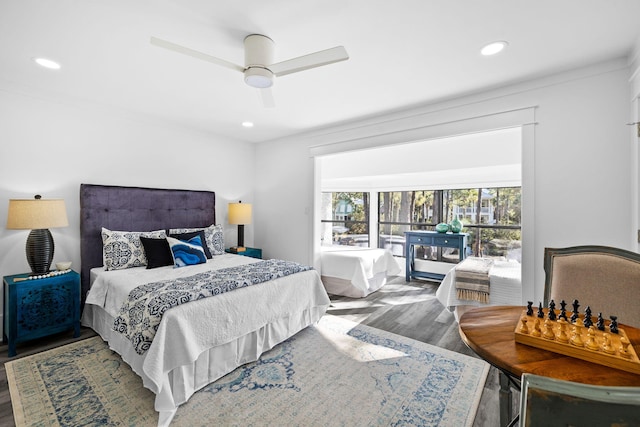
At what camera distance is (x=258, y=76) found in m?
1.98

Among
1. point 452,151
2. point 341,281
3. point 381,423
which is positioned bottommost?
point 381,423

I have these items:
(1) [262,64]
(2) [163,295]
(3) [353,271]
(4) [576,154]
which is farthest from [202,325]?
(4) [576,154]

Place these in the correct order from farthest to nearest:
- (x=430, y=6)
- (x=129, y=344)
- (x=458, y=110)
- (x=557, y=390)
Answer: (x=458, y=110) → (x=129, y=344) → (x=430, y=6) → (x=557, y=390)

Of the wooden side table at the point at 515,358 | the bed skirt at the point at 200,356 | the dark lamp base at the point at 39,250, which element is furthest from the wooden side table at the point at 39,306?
the wooden side table at the point at 515,358

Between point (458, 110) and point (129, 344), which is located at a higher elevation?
point (458, 110)

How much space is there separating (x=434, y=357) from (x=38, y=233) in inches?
150

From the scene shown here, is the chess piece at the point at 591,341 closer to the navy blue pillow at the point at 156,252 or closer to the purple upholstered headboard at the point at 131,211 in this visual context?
the navy blue pillow at the point at 156,252

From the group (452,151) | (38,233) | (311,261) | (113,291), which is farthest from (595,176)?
(38,233)

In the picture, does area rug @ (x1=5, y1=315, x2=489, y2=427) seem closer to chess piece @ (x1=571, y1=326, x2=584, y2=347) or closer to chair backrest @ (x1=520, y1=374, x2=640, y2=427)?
chess piece @ (x1=571, y1=326, x2=584, y2=347)

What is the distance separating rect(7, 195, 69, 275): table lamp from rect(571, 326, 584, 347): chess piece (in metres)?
3.79

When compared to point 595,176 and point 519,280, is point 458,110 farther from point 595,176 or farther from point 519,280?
point 519,280

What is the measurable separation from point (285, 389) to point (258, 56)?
2339 millimetres

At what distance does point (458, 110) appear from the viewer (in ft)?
9.84

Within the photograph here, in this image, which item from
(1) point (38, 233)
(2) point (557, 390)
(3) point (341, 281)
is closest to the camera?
(2) point (557, 390)
